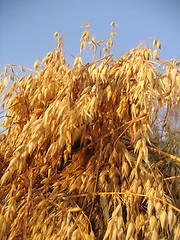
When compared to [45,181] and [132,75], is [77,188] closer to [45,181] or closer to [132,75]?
[45,181]

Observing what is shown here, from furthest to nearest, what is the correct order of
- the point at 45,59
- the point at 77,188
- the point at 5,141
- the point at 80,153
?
1. the point at 45,59
2. the point at 5,141
3. the point at 80,153
4. the point at 77,188

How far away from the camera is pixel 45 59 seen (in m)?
2.31

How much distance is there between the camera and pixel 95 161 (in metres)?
1.75

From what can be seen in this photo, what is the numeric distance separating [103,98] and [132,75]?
0.17 m

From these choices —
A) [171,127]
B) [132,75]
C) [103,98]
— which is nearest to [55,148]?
[103,98]

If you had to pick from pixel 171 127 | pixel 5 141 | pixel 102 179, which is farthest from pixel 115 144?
pixel 5 141

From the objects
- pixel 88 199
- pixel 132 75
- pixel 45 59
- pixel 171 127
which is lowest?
pixel 88 199

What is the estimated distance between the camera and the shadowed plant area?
60.9 inches

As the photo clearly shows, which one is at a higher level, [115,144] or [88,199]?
[115,144]

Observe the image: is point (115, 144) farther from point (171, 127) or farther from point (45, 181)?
point (171, 127)

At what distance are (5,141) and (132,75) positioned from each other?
789 millimetres

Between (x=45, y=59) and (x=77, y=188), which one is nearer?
(x=77, y=188)

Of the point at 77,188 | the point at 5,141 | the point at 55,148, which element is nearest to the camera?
the point at 55,148

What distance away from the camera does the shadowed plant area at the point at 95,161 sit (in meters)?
1.55
